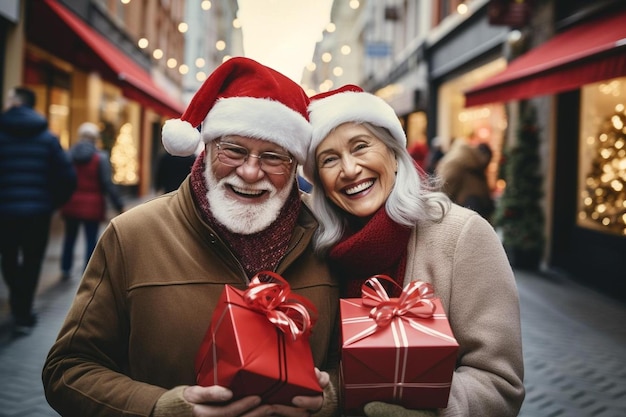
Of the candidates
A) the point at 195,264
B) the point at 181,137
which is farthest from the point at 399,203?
the point at 181,137

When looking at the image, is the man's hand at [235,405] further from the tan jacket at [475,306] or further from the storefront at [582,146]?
the storefront at [582,146]

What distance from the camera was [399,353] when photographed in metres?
1.65

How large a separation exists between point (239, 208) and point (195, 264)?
9.7 inches

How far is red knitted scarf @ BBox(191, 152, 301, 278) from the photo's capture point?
2.07 metres

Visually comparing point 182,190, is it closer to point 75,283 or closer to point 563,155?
point 75,283

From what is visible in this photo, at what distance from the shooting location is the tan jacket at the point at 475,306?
1.89 meters

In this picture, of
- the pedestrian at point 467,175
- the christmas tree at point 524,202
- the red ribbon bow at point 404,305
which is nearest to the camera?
the red ribbon bow at point 404,305

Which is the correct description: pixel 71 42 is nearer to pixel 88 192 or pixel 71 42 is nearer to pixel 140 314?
pixel 88 192

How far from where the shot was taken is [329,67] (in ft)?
148

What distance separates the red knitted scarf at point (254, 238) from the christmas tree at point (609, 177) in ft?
22.2

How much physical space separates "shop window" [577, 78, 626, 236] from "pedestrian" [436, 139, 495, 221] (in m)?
1.52

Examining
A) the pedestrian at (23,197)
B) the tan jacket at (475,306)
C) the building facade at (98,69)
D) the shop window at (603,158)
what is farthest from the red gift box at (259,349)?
the building facade at (98,69)

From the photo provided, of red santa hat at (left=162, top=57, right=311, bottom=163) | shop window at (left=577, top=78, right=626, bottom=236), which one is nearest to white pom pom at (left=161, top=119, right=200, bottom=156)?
red santa hat at (left=162, top=57, right=311, bottom=163)

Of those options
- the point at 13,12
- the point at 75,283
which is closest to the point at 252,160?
the point at 75,283
